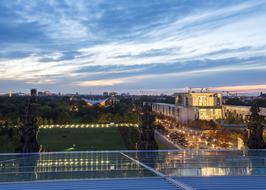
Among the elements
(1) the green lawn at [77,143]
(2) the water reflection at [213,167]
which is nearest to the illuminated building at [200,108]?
(1) the green lawn at [77,143]

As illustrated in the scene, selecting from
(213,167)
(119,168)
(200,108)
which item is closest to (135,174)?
(119,168)

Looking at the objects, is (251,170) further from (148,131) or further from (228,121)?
(228,121)

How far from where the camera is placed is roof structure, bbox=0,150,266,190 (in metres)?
8.10

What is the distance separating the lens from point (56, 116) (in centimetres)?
8238

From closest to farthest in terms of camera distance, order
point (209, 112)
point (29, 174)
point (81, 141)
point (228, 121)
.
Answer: point (29, 174) → point (81, 141) → point (228, 121) → point (209, 112)

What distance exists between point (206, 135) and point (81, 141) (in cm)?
2143

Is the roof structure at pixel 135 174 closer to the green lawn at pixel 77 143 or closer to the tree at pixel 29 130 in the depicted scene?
the tree at pixel 29 130

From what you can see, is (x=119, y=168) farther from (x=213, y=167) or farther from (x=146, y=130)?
(x=146, y=130)

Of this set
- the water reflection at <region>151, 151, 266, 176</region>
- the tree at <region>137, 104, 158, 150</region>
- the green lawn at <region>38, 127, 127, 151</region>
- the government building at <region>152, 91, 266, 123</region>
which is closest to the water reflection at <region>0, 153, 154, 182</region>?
the water reflection at <region>151, 151, 266, 176</region>

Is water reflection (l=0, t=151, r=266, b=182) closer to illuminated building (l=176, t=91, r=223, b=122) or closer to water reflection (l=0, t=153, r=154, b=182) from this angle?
water reflection (l=0, t=153, r=154, b=182)

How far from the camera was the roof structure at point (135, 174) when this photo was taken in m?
8.10

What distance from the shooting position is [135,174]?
9562 millimetres

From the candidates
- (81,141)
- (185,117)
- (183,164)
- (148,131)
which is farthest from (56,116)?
(183,164)

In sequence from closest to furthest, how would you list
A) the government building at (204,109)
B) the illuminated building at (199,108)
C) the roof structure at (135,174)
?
the roof structure at (135,174), the government building at (204,109), the illuminated building at (199,108)
